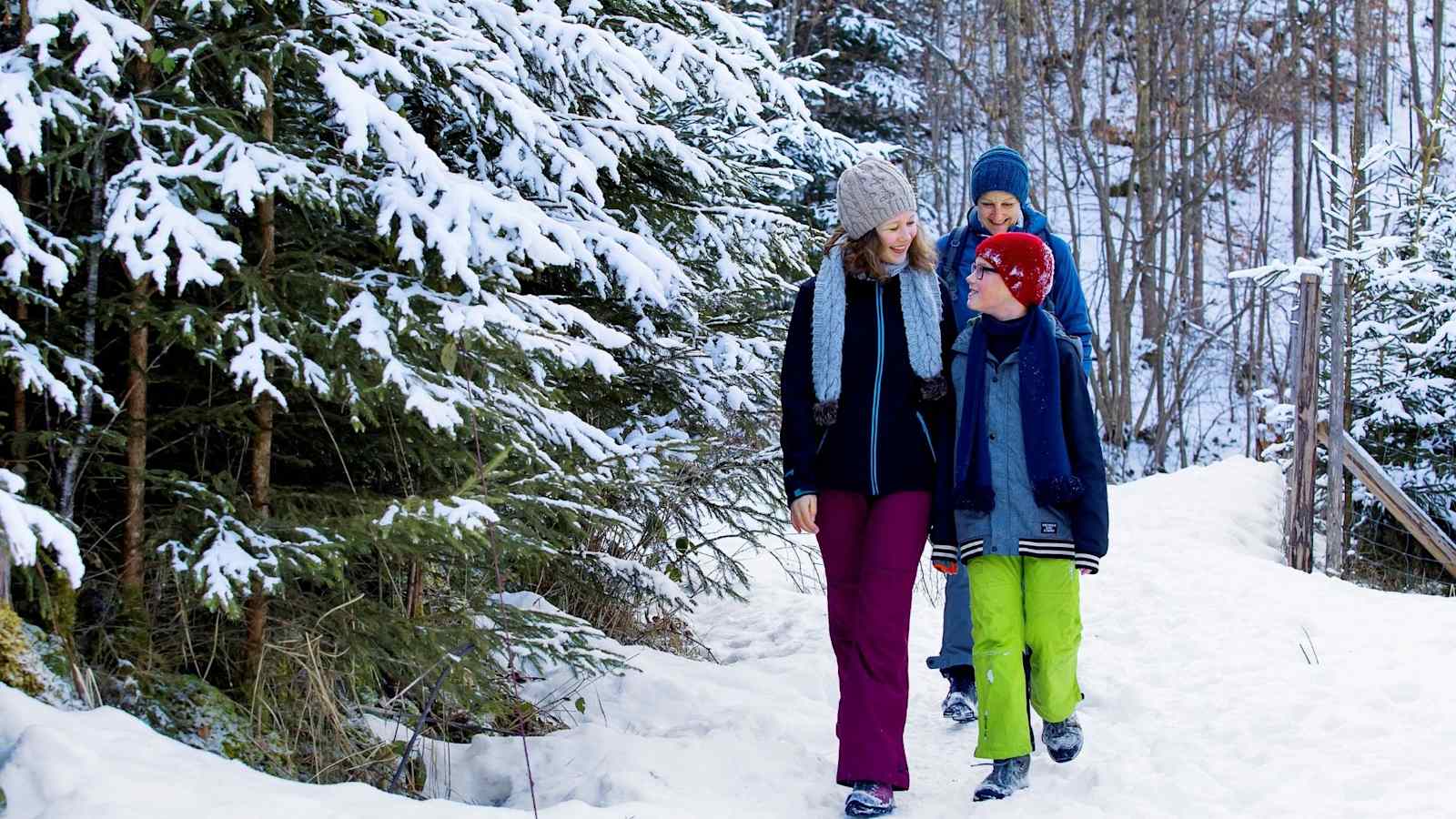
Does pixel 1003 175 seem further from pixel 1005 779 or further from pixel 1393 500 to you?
pixel 1393 500

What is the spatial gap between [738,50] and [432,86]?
2.14 metres

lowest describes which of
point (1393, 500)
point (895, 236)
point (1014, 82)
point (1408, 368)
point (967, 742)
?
point (1393, 500)

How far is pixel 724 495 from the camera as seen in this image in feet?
20.0

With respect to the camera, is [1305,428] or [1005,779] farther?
[1305,428]

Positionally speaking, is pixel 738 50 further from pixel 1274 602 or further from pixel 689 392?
pixel 1274 602

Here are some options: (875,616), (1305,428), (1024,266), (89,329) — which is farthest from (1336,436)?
(89,329)

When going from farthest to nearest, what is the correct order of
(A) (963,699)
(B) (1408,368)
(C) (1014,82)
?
(C) (1014,82) → (B) (1408,368) → (A) (963,699)

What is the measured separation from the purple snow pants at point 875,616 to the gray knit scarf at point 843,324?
364 millimetres

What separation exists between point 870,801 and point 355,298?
7.36 feet

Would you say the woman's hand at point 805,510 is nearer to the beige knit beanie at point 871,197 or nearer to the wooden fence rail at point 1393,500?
the beige knit beanie at point 871,197

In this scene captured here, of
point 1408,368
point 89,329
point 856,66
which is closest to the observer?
point 89,329

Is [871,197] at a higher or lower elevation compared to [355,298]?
higher

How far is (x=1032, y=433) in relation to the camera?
3900 mm

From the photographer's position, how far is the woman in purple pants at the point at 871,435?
388 centimetres
